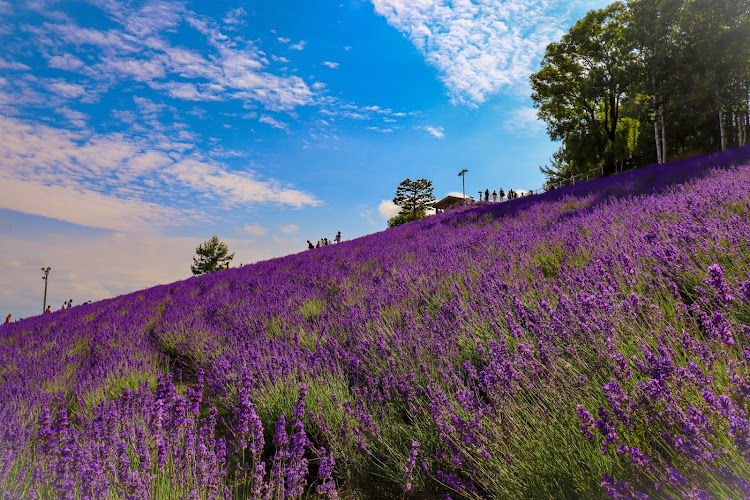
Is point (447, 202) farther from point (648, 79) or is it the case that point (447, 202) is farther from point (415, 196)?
point (648, 79)

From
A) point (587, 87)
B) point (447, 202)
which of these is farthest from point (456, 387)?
point (447, 202)

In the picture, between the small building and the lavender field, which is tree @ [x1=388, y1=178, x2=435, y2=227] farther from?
the lavender field

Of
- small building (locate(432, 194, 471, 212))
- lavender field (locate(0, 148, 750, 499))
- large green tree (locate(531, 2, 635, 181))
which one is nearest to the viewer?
lavender field (locate(0, 148, 750, 499))

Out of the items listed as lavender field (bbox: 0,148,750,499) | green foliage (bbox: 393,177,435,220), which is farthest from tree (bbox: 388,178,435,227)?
lavender field (bbox: 0,148,750,499)

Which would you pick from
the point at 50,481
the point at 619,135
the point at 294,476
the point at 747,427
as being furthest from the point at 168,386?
the point at 619,135

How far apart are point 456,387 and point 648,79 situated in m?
28.9

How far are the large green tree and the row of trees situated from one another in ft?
0.22

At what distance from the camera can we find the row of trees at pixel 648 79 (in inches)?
810

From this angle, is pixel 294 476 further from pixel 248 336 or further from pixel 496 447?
pixel 248 336

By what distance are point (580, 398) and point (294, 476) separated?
1285mm

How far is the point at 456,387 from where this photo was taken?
2439 mm

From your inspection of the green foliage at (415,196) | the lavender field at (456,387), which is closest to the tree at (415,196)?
the green foliage at (415,196)

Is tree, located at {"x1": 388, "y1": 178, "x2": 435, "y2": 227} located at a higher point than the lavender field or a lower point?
higher

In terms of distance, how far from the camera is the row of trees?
20.6m
